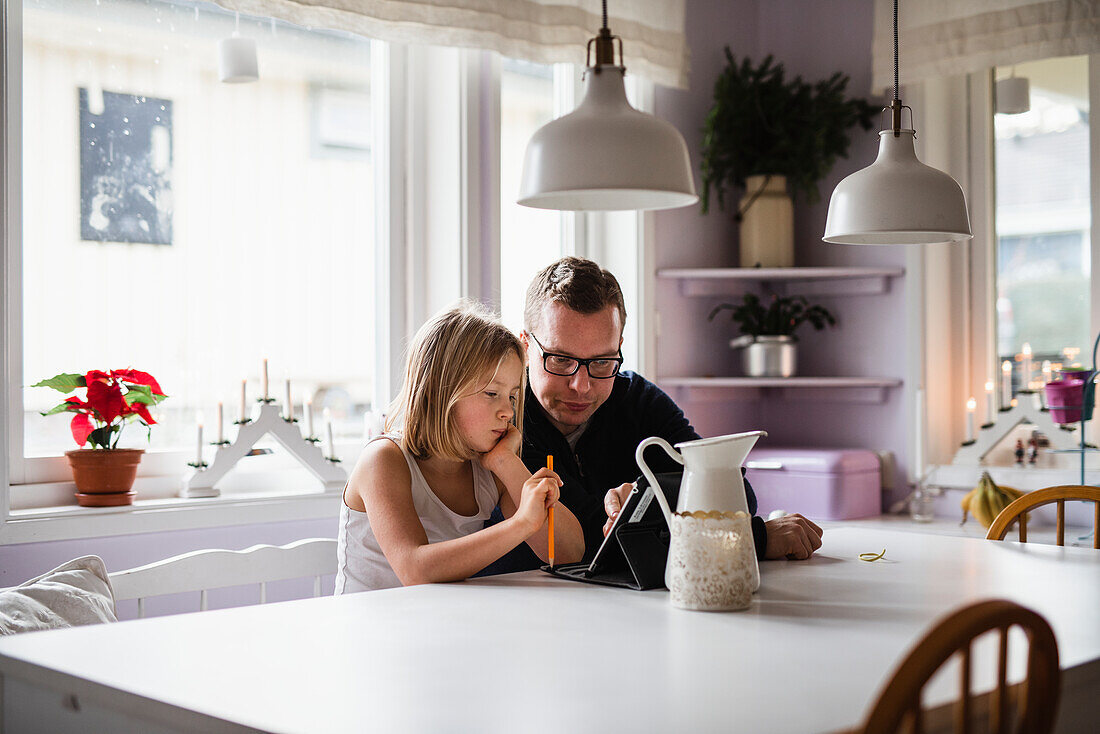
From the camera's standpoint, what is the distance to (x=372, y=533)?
1.83 m

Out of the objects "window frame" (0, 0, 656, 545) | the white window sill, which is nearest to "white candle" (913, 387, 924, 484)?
"window frame" (0, 0, 656, 545)

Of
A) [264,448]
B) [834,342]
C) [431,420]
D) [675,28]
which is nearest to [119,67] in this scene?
[264,448]

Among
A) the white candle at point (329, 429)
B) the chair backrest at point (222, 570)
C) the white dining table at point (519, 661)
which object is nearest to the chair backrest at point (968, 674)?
the white dining table at point (519, 661)

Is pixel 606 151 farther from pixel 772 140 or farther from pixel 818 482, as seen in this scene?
pixel 772 140

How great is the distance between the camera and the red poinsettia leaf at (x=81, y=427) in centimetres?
230

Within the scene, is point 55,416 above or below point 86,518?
above

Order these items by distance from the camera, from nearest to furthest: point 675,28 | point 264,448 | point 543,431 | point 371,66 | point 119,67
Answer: point 543,431 < point 119,67 < point 264,448 < point 371,66 < point 675,28

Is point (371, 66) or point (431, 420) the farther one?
point (371, 66)

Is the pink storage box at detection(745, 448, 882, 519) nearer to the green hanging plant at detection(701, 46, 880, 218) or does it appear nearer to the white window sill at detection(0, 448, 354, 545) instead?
the green hanging plant at detection(701, 46, 880, 218)

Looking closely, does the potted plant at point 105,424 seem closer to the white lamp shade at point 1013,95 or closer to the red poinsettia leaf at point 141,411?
the red poinsettia leaf at point 141,411

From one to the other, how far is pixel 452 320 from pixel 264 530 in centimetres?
104

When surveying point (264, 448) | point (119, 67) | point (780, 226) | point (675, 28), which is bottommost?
point (264, 448)

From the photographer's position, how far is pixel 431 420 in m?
1.78

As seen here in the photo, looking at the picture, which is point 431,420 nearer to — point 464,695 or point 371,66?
point 464,695
